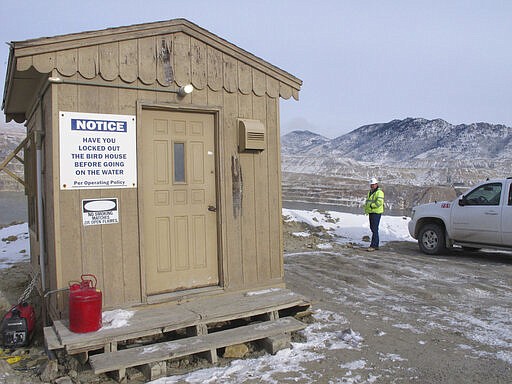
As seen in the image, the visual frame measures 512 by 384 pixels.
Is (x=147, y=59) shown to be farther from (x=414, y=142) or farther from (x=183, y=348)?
(x=414, y=142)

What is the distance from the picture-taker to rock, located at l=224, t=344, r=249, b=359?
16.3 feet

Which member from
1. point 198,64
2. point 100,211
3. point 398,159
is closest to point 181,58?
point 198,64

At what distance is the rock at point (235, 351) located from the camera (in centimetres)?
496

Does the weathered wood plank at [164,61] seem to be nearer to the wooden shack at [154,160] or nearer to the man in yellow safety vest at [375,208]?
the wooden shack at [154,160]

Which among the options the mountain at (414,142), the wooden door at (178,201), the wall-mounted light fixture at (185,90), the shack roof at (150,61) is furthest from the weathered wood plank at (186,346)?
the mountain at (414,142)

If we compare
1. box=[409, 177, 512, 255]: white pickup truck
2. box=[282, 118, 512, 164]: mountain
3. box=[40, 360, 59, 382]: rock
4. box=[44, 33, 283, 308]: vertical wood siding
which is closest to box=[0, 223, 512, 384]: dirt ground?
box=[40, 360, 59, 382]: rock

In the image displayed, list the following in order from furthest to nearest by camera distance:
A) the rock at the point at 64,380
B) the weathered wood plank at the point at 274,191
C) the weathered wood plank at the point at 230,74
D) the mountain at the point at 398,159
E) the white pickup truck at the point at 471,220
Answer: the mountain at the point at 398,159, the white pickup truck at the point at 471,220, the weathered wood plank at the point at 274,191, the weathered wood plank at the point at 230,74, the rock at the point at 64,380

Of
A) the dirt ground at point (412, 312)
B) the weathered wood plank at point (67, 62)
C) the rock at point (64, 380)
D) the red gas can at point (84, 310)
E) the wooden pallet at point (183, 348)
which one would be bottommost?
the dirt ground at point (412, 312)

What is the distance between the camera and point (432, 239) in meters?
11.5

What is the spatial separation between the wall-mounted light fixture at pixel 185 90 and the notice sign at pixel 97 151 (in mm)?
645

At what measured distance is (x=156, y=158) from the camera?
5.68m

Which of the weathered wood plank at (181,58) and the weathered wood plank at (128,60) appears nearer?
the weathered wood plank at (128,60)

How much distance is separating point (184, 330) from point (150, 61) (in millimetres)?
3098

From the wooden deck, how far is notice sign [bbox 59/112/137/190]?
1467 mm
